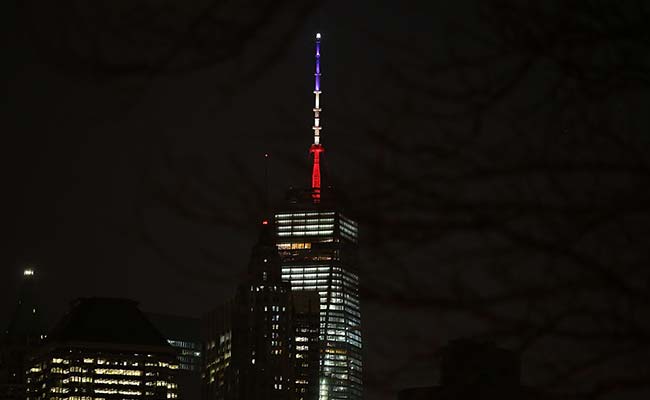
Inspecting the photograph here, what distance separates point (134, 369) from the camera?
187875 millimetres

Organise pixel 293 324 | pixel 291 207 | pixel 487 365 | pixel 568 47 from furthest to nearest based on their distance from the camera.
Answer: pixel 293 324 → pixel 291 207 → pixel 568 47 → pixel 487 365

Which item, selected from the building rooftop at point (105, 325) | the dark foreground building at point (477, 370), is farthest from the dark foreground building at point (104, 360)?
the dark foreground building at point (477, 370)

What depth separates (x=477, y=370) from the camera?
732 centimetres

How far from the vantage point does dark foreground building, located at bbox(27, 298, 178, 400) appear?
18412 centimetres

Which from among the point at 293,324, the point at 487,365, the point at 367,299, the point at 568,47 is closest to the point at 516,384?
the point at 487,365

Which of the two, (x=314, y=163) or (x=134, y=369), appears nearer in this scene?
(x=314, y=163)

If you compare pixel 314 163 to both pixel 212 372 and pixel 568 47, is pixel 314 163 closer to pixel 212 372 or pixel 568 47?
pixel 568 47

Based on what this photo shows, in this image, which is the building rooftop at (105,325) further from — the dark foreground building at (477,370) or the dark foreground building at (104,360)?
the dark foreground building at (477,370)

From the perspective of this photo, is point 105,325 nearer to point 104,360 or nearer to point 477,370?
point 104,360

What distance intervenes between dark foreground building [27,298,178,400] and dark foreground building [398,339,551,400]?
178 metres

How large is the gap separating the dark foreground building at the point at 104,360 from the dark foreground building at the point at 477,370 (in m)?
178

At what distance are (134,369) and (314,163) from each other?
181678 mm

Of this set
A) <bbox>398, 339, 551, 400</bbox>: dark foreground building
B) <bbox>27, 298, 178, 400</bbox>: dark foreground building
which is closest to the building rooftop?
<bbox>27, 298, 178, 400</bbox>: dark foreground building

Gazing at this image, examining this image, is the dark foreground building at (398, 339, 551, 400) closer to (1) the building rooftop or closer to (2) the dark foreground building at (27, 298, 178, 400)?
(2) the dark foreground building at (27, 298, 178, 400)
